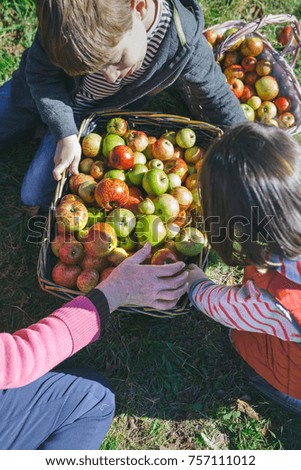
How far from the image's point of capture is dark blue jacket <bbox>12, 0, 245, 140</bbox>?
2.80 m

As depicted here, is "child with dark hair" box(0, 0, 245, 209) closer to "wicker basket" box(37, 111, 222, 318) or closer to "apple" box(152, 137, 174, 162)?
"wicker basket" box(37, 111, 222, 318)

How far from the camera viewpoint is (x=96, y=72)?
112 inches

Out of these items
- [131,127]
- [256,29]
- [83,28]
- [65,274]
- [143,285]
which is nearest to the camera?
[83,28]

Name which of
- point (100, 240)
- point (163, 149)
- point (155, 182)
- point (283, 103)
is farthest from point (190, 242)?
point (283, 103)

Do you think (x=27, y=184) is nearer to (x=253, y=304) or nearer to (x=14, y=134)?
(x=14, y=134)

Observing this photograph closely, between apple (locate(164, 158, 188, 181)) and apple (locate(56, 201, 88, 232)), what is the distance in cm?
65

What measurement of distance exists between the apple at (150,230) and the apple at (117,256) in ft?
0.44

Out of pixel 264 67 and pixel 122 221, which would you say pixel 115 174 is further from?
pixel 264 67

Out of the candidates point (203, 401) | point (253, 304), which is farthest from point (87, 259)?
point (203, 401)

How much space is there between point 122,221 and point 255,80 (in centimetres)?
177

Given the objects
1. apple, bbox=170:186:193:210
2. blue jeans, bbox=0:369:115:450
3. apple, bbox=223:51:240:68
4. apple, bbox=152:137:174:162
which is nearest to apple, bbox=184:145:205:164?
apple, bbox=152:137:174:162

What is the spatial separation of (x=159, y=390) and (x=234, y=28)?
2789 mm

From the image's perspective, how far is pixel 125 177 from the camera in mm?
3201

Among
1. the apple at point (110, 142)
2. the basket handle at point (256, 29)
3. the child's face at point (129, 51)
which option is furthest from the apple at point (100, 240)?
the basket handle at point (256, 29)
